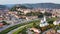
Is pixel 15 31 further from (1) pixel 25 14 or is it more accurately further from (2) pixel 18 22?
(1) pixel 25 14

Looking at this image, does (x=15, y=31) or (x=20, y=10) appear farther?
(x=20, y=10)

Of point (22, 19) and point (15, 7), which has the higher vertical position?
point (15, 7)

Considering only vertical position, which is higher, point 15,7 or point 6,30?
point 15,7

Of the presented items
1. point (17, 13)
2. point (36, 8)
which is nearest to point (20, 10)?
point (17, 13)

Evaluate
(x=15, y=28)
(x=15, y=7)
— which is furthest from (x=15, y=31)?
(x=15, y=7)

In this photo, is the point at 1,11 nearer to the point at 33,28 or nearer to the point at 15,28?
the point at 15,28

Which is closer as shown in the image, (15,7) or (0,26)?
(0,26)
